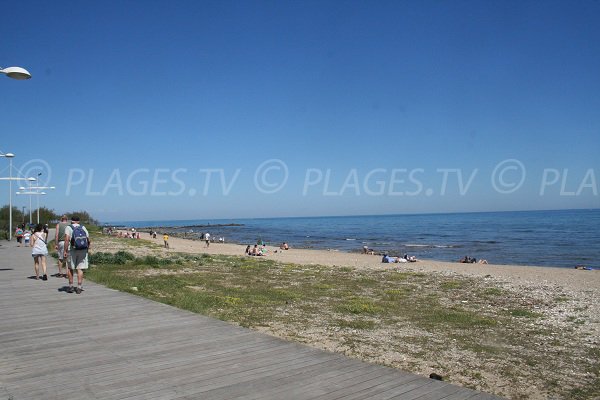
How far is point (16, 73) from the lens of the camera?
28.7ft

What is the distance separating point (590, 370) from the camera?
21.3 feet

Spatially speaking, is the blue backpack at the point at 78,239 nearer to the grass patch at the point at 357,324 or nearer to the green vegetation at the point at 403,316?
the green vegetation at the point at 403,316

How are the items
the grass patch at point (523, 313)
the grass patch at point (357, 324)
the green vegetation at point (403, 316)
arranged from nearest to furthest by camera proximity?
the green vegetation at point (403, 316) → the grass patch at point (357, 324) → the grass patch at point (523, 313)

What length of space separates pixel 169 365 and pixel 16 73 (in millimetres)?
7148

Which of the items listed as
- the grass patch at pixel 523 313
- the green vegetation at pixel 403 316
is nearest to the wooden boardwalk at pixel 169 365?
the green vegetation at pixel 403 316

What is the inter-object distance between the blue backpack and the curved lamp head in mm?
3167

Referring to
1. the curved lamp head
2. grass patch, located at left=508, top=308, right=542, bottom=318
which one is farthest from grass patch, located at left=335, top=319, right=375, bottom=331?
the curved lamp head

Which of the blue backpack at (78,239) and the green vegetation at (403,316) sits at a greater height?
the blue backpack at (78,239)

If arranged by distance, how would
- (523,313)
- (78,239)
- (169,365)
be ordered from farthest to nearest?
(523,313), (78,239), (169,365)

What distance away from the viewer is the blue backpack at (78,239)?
9.47 metres

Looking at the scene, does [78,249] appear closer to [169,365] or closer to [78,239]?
[78,239]

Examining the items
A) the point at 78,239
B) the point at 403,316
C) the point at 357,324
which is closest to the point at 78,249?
the point at 78,239

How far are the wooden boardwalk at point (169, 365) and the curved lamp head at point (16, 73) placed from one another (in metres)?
4.66

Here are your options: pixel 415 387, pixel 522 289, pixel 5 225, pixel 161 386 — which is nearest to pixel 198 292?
pixel 161 386
